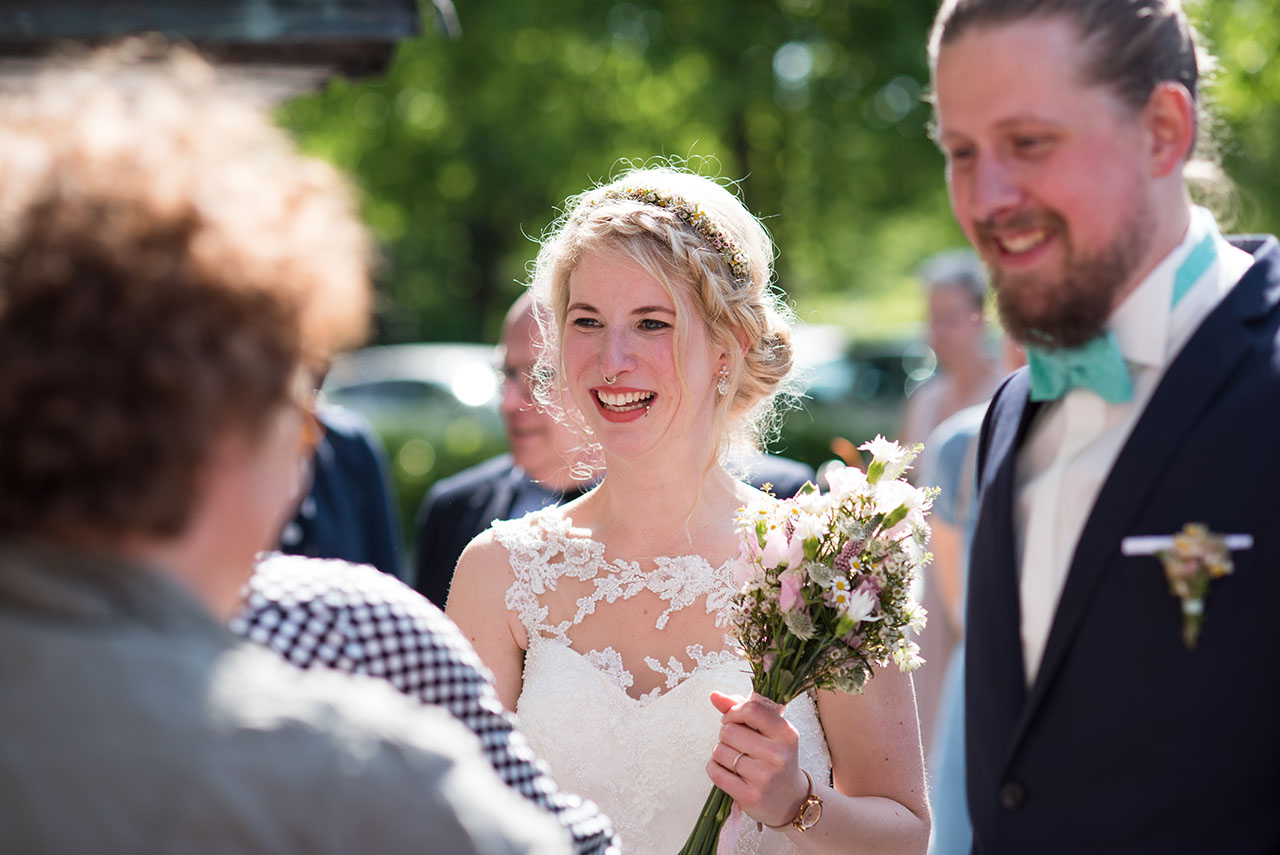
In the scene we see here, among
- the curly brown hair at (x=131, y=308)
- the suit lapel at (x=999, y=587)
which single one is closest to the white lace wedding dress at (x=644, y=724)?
the suit lapel at (x=999, y=587)

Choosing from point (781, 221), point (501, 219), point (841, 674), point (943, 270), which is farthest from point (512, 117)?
point (841, 674)

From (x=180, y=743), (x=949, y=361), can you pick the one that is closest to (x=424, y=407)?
(x=949, y=361)

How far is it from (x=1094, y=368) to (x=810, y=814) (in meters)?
1.29

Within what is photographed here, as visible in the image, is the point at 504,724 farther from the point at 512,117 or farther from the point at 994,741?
the point at 512,117

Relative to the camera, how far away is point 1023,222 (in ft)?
6.56

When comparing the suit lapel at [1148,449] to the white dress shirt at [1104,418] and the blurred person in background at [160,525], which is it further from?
the blurred person in background at [160,525]

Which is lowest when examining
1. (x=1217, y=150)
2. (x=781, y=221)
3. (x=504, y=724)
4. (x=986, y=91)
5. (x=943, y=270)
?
(x=504, y=724)

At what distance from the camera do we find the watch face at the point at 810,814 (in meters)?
2.83

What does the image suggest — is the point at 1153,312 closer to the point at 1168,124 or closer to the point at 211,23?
the point at 1168,124

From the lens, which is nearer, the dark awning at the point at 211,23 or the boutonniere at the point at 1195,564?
the boutonniere at the point at 1195,564

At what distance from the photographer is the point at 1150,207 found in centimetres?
201

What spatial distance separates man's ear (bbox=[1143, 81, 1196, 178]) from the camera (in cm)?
200

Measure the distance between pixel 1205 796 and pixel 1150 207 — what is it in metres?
0.90

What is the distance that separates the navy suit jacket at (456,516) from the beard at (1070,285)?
2645mm
